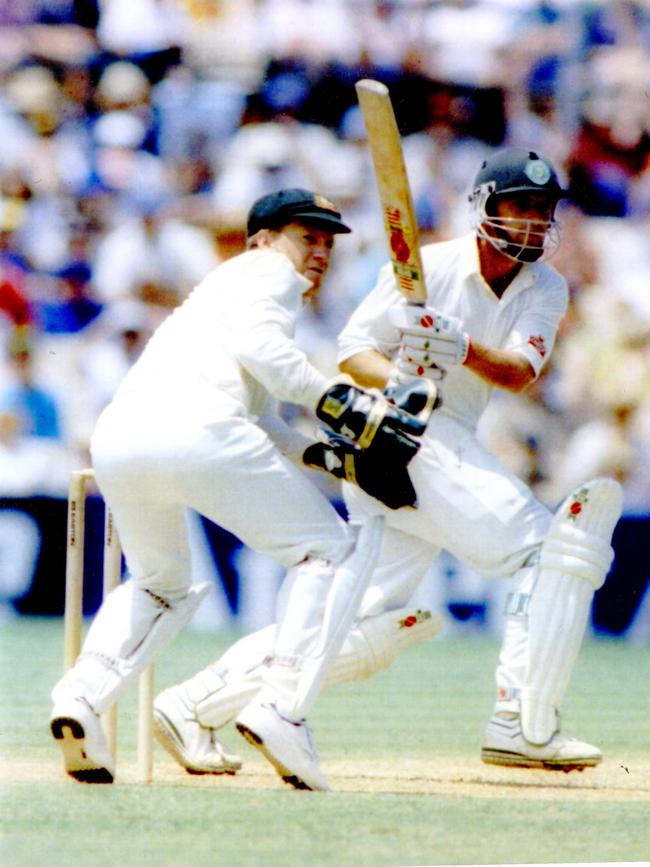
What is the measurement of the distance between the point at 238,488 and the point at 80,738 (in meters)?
0.57

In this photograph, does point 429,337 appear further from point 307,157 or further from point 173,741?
point 307,157

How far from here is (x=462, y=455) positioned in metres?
3.76

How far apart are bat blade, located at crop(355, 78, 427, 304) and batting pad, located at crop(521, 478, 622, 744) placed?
0.62 metres

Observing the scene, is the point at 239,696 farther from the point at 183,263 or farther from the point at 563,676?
the point at 183,263

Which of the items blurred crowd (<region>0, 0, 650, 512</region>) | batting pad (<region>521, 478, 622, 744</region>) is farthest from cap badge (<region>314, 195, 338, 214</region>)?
blurred crowd (<region>0, 0, 650, 512</region>)

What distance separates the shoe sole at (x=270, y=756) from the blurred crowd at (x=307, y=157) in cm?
352

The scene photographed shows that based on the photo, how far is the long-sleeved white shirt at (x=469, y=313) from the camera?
382cm

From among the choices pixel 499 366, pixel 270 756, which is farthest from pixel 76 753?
pixel 499 366

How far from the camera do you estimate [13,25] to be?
7312 millimetres

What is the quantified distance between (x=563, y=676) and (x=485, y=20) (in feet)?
15.9

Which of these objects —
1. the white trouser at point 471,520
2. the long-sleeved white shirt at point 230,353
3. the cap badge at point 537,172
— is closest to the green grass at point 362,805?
the white trouser at point 471,520

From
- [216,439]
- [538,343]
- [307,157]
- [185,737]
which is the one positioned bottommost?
[185,737]

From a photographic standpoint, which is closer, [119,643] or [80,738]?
[80,738]

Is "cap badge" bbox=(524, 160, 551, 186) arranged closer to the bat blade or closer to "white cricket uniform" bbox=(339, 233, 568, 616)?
"white cricket uniform" bbox=(339, 233, 568, 616)
